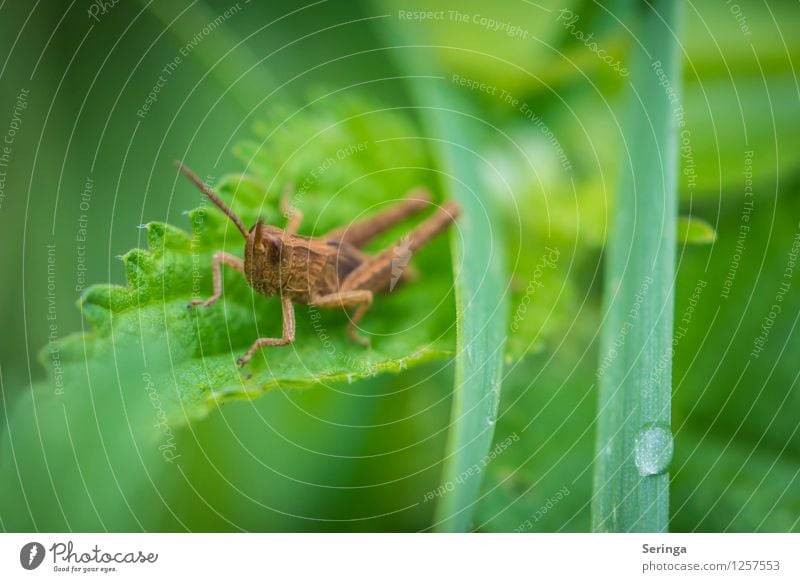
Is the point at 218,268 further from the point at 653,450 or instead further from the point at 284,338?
the point at 653,450

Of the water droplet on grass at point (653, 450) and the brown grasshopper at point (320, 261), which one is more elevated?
the brown grasshopper at point (320, 261)

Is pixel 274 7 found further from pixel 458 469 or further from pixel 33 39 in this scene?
pixel 458 469

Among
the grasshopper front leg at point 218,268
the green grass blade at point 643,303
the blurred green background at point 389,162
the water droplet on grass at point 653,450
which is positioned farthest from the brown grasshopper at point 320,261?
the water droplet on grass at point 653,450

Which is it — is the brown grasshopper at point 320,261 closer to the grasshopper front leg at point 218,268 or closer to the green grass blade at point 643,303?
the grasshopper front leg at point 218,268

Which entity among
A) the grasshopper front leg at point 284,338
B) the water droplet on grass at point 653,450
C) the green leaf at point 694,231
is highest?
the green leaf at point 694,231

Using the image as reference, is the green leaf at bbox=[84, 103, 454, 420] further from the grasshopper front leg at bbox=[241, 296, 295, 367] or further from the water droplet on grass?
the water droplet on grass

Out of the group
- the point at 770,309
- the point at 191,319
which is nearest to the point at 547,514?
the point at 770,309

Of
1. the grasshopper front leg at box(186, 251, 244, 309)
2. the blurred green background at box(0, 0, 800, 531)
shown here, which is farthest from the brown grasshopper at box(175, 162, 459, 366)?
the blurred green background at box(0, 0, 800, 531)
